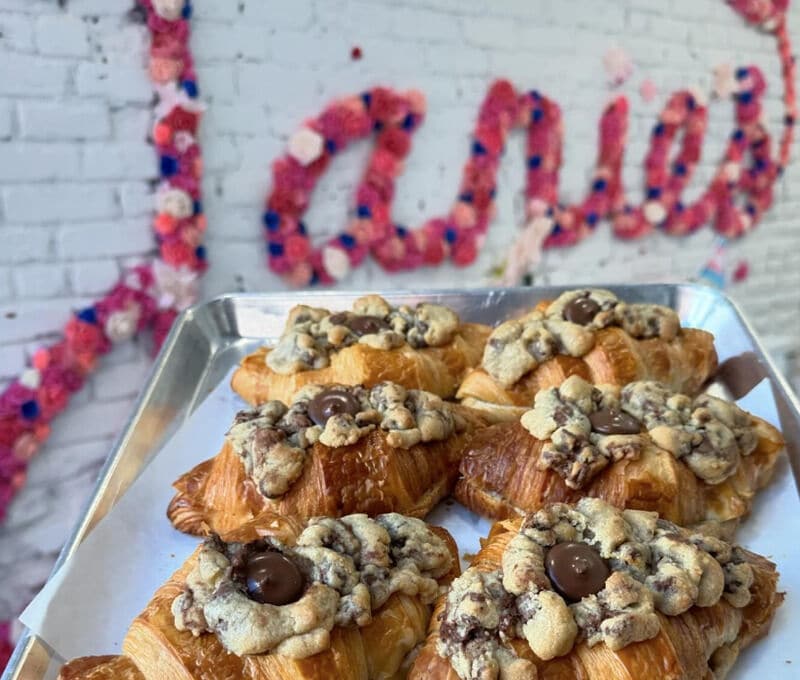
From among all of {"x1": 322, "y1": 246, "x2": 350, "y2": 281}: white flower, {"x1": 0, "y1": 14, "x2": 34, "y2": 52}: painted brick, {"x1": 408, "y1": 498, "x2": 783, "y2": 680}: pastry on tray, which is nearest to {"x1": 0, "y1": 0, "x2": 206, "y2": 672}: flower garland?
{"x1": 0, "y1": 14, "x2": 34, "y2": 52}: painted brick

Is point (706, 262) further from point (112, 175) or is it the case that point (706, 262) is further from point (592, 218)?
point (112, 175)

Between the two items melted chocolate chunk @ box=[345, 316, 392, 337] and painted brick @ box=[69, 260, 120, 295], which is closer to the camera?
melted chocolate chunk @ box=[345, 316, 392, 337]

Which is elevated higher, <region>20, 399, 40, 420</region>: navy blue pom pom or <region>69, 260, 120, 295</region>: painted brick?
<region>69, 260, 120, 295</region>: painted brick

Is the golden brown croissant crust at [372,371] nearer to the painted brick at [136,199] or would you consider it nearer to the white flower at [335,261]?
the painted brick at [136,199]

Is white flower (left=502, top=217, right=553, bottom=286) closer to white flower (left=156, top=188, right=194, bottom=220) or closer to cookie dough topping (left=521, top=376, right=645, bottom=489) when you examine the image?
white flower (left=156, top=188, right=194, bottom=220)

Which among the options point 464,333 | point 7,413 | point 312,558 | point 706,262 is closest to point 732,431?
point 464,333

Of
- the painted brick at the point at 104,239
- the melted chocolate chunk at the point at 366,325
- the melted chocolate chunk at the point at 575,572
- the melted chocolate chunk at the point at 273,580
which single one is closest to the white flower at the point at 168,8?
the painted brick at the point at 104,239
